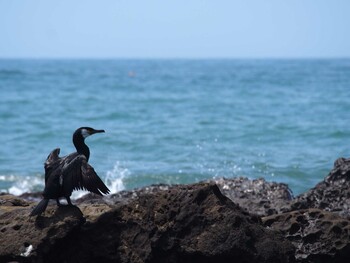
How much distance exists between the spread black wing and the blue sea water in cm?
679

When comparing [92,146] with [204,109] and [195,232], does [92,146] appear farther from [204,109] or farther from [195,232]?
[195,232]

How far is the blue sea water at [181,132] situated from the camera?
14.0 meters

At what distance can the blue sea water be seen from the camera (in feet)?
46.0

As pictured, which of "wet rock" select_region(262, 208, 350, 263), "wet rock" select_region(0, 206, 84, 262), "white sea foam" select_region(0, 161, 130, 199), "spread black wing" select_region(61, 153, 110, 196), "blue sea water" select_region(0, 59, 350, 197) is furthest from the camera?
"blue sea water" select_region(0, 59, 350, 197)

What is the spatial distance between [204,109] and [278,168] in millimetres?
12878

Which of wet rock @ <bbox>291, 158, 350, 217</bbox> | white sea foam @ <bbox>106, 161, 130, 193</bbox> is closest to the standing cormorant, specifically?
wet rock @ <bbox>291, 158, 350, 217</bbox>

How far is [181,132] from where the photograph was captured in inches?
806

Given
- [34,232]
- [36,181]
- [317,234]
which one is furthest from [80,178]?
[36,181]

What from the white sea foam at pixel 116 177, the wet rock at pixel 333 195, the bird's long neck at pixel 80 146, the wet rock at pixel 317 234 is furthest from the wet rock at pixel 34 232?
the white sea foam at pixel 116 177

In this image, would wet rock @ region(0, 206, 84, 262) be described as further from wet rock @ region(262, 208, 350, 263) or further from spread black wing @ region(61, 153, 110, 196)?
wet rock @ region(262, 208, 350, 263)

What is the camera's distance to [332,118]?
22781 millimetres

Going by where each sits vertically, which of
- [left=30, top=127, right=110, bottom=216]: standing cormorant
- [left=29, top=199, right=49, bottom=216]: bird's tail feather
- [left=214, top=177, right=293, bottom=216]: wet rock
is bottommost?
[left=214, top=177, right=293, bottom=216]: wet rock

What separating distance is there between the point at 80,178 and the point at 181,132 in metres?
14.6

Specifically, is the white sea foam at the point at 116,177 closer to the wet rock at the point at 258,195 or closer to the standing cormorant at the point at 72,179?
the wet rock at the point at 258,195
